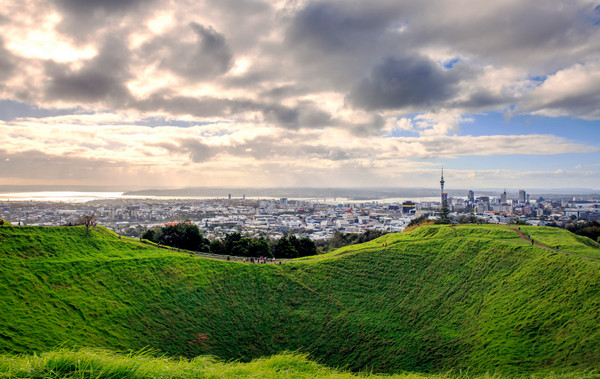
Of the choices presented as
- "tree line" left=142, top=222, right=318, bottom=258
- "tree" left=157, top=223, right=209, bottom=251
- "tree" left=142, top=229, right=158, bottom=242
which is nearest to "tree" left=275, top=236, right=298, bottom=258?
"tree line" left=142, top=222, right=318, bottom=258

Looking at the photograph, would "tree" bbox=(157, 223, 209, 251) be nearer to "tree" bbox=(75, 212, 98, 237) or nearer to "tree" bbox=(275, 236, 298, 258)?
"tree" bbox=(275, 236, 298, 258)

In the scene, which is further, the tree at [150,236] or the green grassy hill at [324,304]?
the tree at [150,236]

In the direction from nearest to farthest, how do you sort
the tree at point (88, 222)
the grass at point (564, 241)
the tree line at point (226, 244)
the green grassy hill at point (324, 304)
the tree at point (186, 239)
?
the green grassy hill at point (324, 304) < the grass at point (564, 241) < the tree at point (88, 222) < the tree line at point (226, 244) < the tree at point (186, 239)

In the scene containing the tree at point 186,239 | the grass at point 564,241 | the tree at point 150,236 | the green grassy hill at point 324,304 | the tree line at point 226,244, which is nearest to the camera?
the green grassy hill at point 324,304

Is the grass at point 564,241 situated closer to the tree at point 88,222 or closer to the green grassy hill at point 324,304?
the green grassy hill at point 324,304

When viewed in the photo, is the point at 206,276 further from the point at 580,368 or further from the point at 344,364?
the point at 580,368

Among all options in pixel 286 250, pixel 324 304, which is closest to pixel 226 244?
pixel 286 250

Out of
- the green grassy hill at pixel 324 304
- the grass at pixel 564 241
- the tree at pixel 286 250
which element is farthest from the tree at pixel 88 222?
the grass at pixel 564 241

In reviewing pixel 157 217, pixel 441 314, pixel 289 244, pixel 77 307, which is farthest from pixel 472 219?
pixel 157 217
